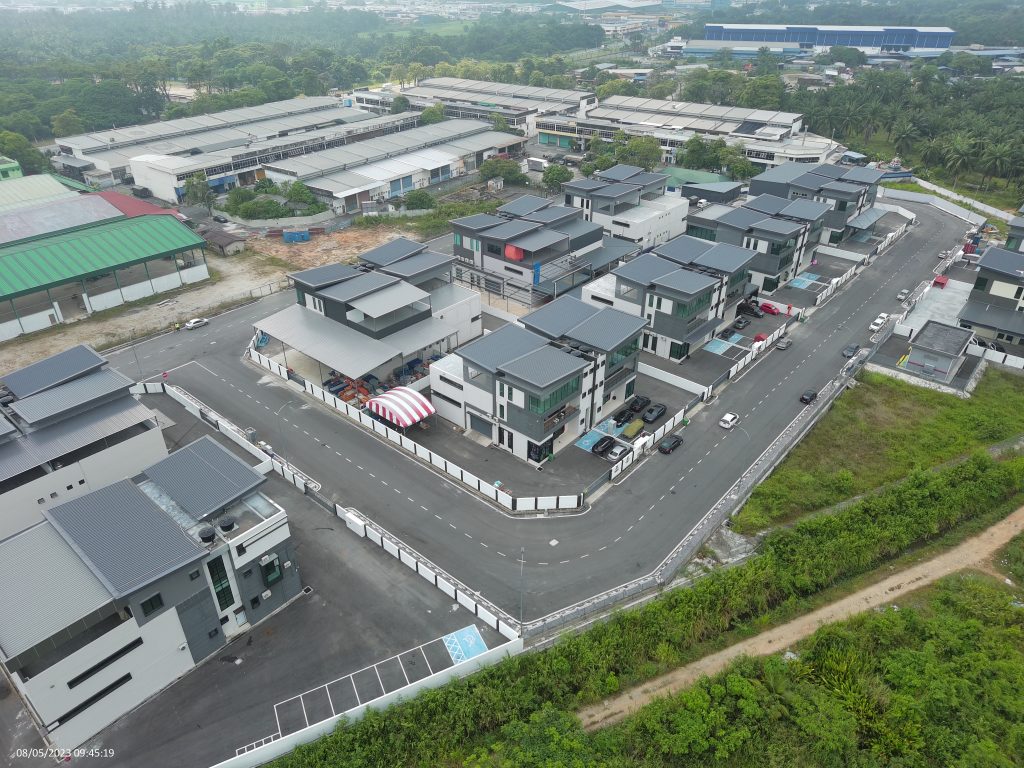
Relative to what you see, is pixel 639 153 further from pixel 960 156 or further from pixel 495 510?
pixel 495 510

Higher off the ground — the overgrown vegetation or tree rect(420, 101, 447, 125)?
tree rect(420, 101, 447, 125)

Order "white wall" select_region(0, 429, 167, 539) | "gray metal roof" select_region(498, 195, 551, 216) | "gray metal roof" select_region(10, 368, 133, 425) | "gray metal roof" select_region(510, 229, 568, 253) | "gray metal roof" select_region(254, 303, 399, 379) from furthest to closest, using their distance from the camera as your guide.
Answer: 1. "gray metal roof" select_region(498, 195, 551, 216)
2. "gray metal roof" select_region(510, 229, 568, 253)
3. "gray metal roof" select_region(254, 303, 399, 379)
4. "gray metal roof" select_region(10, 368, 133, 425)
5. "white wall" select_region(0, 429, 167, 539)

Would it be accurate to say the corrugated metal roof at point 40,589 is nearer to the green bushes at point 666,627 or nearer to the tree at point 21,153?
the green bushes at point 666,627

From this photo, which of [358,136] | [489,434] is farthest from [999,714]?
[358,136]

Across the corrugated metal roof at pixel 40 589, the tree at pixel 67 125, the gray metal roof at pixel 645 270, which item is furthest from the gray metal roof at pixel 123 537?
the tree at pixel 67 125

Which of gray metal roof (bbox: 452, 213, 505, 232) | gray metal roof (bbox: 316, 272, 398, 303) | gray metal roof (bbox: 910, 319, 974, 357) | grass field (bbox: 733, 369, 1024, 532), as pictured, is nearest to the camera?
grass field (bbox: 733, 369, 1024, 532)

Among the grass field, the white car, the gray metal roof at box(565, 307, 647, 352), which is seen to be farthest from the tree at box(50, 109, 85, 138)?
the grass field

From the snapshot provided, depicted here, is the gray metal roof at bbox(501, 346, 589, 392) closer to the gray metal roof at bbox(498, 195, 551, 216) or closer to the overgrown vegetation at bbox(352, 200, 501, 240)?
the gray metal roof at bbox(498, 195, 551, 216)
